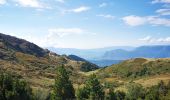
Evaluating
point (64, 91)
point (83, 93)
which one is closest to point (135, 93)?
point (83, 93)

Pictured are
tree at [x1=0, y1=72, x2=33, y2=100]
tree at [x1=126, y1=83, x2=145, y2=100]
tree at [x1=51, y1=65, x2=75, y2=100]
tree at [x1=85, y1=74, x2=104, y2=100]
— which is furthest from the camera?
tree at [x1=126, y1=83, x2=145, y2=100]

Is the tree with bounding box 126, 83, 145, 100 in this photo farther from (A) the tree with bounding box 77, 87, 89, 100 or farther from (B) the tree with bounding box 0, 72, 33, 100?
(B) the tree with bounding box 0, 72, 33, 100

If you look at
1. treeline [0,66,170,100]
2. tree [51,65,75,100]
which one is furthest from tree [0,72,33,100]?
tree [51,65,75,100]

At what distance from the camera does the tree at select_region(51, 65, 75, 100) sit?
96363 mm

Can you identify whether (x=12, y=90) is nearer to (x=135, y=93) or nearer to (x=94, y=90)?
(x=94, y=90)

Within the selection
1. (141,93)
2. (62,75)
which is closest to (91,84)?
(62,75)

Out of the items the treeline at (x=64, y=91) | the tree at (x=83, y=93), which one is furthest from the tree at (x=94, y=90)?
the tree at (x=83, y=93)

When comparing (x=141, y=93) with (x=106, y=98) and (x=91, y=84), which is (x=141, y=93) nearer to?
(x=106, y=98)

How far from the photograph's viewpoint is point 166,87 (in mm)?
140250

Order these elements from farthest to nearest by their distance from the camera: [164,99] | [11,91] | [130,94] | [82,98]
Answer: [130,94] < [164,99] < [82,98] < [11,91]

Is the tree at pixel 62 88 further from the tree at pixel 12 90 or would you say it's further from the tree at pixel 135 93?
the tree at pixel 135 93

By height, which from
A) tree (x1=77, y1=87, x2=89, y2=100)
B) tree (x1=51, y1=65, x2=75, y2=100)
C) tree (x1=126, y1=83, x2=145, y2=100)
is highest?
tree (x1=51, y1=65, x2=75, y2=100)

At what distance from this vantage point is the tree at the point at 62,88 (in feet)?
316

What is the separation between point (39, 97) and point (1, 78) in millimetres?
16208
